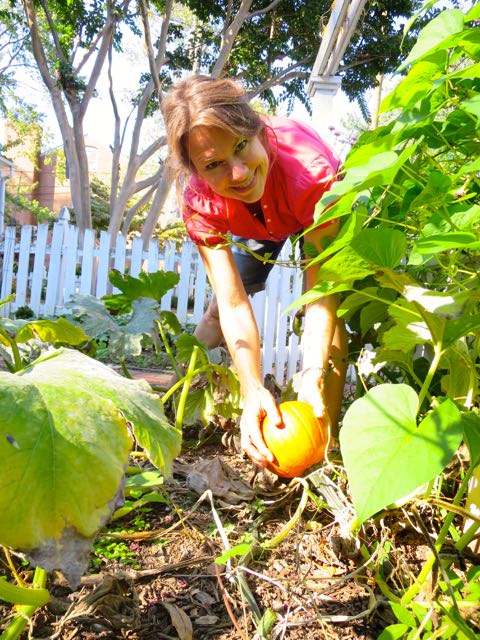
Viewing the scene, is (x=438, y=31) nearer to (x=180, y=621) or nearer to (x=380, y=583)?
(x=380, y=583)

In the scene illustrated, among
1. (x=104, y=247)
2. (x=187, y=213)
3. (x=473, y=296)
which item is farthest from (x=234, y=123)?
(x=104, y=247)

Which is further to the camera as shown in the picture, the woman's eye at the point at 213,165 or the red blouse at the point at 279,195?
the red blouse at the point at 279,195

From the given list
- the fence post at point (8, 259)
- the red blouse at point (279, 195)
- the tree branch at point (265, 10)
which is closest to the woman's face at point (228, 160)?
the red blouse at point (279, 195)

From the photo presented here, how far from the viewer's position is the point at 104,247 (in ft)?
23.6

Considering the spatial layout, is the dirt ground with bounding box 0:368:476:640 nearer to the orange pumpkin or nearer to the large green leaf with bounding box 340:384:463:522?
the orange pumpkin

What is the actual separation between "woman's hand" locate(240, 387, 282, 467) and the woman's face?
27.1 inches

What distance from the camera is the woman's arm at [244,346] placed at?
5.20 feet

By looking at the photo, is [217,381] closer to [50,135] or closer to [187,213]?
[187,213]

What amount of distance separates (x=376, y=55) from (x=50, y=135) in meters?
21.5

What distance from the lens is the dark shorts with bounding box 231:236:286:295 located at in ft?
8.73

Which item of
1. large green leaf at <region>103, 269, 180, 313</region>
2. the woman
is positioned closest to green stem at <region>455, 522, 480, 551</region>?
the woman

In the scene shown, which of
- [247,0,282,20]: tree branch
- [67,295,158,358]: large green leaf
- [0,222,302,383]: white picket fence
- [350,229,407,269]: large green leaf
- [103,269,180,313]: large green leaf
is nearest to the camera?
[350,229,407,269]: large green leaf

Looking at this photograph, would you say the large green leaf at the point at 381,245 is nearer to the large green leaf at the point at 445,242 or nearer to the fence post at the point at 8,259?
the large green leaf at the point at 445,242

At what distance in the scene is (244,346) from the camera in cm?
189
